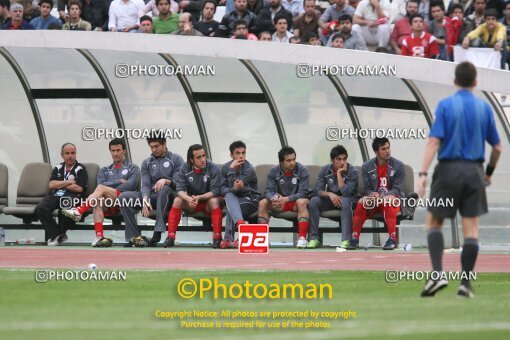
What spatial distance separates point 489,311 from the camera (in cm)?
922

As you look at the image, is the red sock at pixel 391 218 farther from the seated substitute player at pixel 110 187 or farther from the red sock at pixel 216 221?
the seated substitute player at pixel 110 187

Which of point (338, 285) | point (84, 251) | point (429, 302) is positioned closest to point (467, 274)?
point (429, 302)

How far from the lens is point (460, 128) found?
34.2 ft

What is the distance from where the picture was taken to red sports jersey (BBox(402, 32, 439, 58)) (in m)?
22.3

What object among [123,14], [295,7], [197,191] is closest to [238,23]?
[295,7]

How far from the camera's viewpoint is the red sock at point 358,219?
65.5ft

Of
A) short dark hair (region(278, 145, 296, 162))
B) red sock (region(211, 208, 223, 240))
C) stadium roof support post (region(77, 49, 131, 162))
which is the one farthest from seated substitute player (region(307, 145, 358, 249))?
stadium roof support post (region(77, 49, 131, 162))

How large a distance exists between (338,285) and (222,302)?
1.93 m

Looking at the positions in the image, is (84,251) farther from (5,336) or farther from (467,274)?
(5,336)

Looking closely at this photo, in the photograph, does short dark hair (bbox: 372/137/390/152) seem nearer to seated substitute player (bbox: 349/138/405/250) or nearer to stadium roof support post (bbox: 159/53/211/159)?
seated substitute player (bbox: 349/138/405/250)

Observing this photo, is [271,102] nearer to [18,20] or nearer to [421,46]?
[421,46]

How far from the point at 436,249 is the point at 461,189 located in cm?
55

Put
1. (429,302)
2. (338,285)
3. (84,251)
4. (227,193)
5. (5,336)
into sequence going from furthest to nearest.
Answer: (227,193)
(84,251)
(338,285)
(429,302)
(5,336)

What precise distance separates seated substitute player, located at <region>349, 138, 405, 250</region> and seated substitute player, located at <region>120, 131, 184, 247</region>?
3.05m
